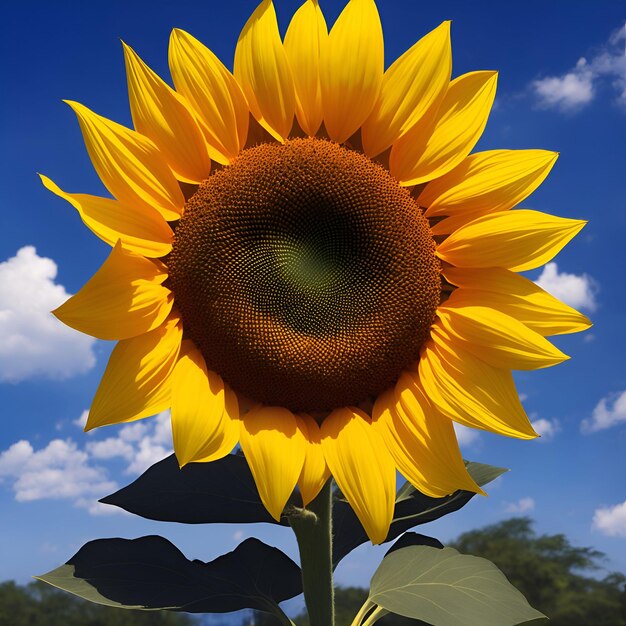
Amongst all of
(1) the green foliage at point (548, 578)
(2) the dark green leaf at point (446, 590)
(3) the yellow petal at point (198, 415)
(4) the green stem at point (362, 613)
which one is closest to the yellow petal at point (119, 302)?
(3) the yellow petal at point (198, 415)

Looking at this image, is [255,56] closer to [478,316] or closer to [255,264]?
[255,264]

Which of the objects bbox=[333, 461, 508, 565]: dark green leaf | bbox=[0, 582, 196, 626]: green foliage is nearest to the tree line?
bbox=[0, 582, 196, 626]: green foliage

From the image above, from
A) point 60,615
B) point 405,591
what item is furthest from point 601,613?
point 405,591

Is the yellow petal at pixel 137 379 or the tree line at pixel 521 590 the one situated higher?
the tree line at pixel 521 590

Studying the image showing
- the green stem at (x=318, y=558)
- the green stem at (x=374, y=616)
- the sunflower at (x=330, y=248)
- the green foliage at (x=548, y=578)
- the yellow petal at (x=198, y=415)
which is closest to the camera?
the yellow petal at (x=198, y=415)

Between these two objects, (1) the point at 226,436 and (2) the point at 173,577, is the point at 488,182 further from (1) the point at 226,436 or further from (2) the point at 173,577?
(2) the point at 173,577

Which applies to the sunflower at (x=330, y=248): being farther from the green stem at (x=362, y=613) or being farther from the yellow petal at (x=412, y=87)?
the green stem at (x=362, y=613)

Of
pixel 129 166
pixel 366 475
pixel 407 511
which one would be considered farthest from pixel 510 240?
pixel 129 166
